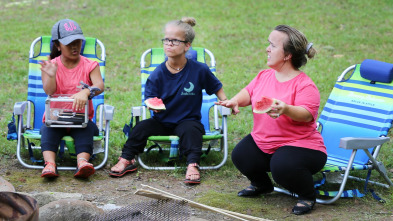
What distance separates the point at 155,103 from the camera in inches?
200

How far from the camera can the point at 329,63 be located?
9.60 m

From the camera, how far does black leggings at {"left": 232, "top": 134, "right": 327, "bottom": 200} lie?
4242mm

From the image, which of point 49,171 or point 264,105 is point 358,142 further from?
point 49,171

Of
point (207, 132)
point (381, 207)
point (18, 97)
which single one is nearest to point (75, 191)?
point (207, 132)

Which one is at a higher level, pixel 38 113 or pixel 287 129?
pixel 287 129

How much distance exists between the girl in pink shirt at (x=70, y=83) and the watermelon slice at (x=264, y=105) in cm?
176

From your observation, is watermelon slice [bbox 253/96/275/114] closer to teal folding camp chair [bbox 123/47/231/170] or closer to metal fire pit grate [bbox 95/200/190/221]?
metal fire pit grate [bbox 95/200/190/221]

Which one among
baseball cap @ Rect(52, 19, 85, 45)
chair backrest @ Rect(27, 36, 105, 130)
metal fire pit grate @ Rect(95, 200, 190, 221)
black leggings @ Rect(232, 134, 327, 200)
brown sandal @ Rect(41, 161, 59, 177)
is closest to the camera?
metal fire pit grate @ Rect(95, 200, 190, 221)

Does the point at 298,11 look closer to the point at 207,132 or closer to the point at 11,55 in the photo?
the point at 11,55

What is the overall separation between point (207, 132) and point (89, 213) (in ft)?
7.71

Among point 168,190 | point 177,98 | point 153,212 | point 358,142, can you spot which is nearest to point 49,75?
point 177,98

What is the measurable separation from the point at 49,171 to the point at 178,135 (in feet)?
4.18

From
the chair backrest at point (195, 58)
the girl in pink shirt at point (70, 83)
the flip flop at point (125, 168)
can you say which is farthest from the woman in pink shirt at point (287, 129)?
the girl in pink shirt at point (70, 83)

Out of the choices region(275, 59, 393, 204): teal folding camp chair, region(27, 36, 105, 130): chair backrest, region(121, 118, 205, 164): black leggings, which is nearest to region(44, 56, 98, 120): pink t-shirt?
region(27, 36, 105, 130): chair backrest
